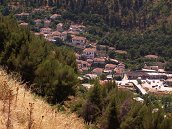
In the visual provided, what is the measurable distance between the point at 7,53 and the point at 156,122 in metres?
4.09

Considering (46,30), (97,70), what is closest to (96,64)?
(97,70)

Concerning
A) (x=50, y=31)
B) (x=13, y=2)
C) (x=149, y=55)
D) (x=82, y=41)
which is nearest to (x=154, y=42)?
(x=149, y=55)

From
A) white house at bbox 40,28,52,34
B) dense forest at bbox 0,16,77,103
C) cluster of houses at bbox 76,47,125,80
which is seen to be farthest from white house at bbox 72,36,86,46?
dense forest at bbox 0,16,77,103

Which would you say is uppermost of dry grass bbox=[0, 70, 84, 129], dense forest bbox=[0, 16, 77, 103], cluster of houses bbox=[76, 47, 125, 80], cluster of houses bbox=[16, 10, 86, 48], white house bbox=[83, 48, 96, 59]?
dry grass bbox=[0, 70, 84, 129]

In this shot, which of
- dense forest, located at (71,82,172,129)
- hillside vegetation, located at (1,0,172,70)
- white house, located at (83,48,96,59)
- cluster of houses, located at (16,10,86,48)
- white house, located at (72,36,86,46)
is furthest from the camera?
hillside vegetation, located at (1,0,172,70)

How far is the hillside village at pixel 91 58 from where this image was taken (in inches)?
1508

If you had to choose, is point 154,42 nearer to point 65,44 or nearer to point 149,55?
point 149,55

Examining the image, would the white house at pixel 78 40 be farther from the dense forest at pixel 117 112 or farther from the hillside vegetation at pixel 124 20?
the dense forest at pixel 117 112

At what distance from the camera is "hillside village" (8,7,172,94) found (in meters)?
38.3

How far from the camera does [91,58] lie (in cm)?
4488

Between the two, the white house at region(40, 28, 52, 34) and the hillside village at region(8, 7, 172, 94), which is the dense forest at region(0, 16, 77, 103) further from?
the white house at region(40, 28, 52, 34)

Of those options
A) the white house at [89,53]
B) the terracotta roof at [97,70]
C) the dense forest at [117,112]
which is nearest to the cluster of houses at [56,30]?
the white house at [89,53]

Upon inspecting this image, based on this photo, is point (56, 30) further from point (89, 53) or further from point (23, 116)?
point (23, 116)

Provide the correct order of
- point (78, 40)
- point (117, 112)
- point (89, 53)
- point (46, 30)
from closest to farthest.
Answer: point (117, 112), point (89, 53), point (78, 40), point (46, 30)
